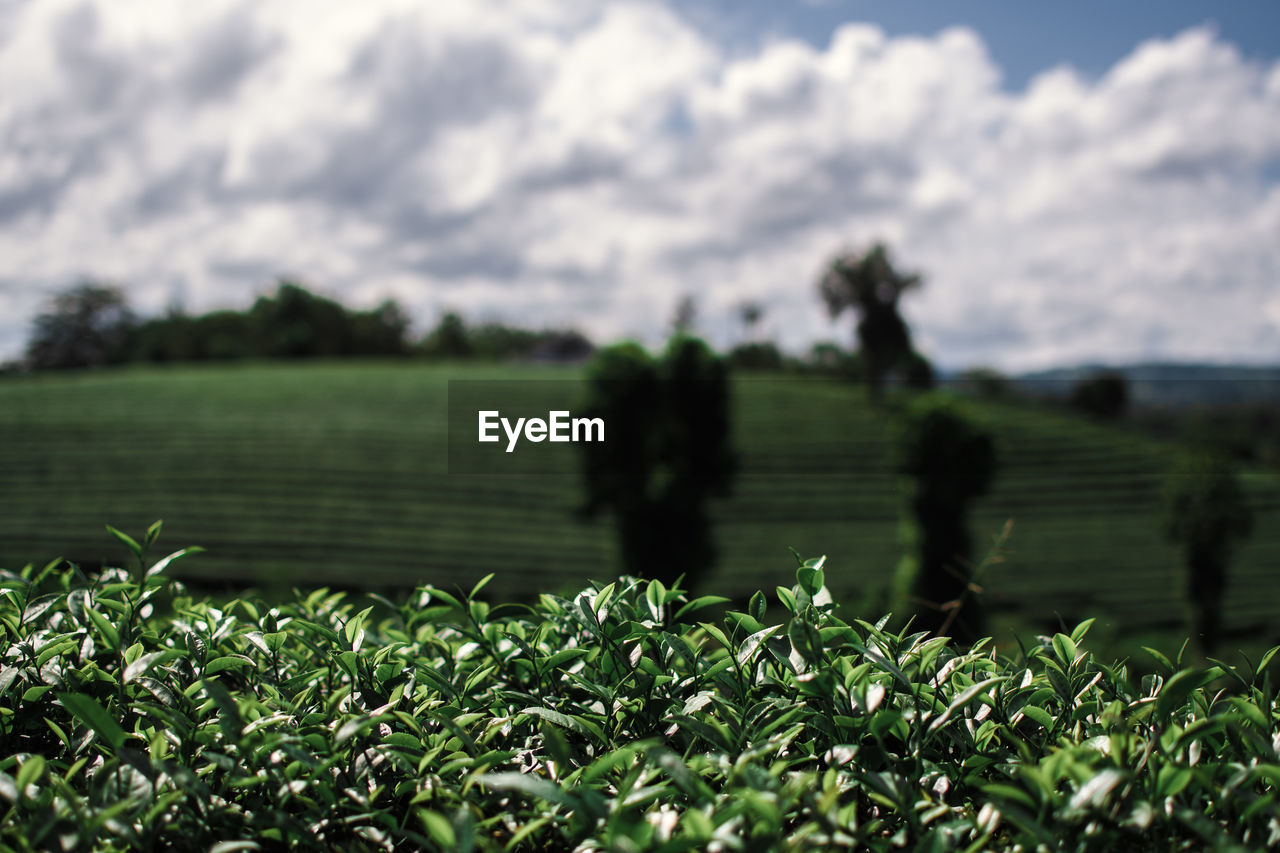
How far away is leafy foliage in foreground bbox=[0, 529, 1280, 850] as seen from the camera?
1122 millimetres

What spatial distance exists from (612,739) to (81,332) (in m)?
93.7

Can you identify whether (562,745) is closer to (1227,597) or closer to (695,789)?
(695,789)

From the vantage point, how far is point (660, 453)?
52.7 ft

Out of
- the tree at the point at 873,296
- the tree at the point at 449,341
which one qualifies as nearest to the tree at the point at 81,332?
the tree at the point at 449,341

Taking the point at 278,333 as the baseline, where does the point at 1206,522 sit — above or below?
below

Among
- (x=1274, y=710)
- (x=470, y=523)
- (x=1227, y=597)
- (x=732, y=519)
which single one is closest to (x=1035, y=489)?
(x=1227, y=597)

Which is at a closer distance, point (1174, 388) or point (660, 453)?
point (660, 453)

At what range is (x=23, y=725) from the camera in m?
1.52

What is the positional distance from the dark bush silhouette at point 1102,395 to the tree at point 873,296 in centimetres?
1796

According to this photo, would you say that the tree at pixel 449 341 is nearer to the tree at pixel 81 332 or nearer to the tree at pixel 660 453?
the tree at pixel 81 332

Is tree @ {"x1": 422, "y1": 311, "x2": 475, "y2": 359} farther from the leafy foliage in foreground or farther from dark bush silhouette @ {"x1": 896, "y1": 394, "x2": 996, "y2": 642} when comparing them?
the leafy foliage in foreground

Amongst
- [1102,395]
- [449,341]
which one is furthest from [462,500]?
[449,341]

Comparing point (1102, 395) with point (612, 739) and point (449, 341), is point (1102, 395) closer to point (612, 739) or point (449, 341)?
point (449, 341)

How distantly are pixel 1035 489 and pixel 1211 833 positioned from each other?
3668cm
